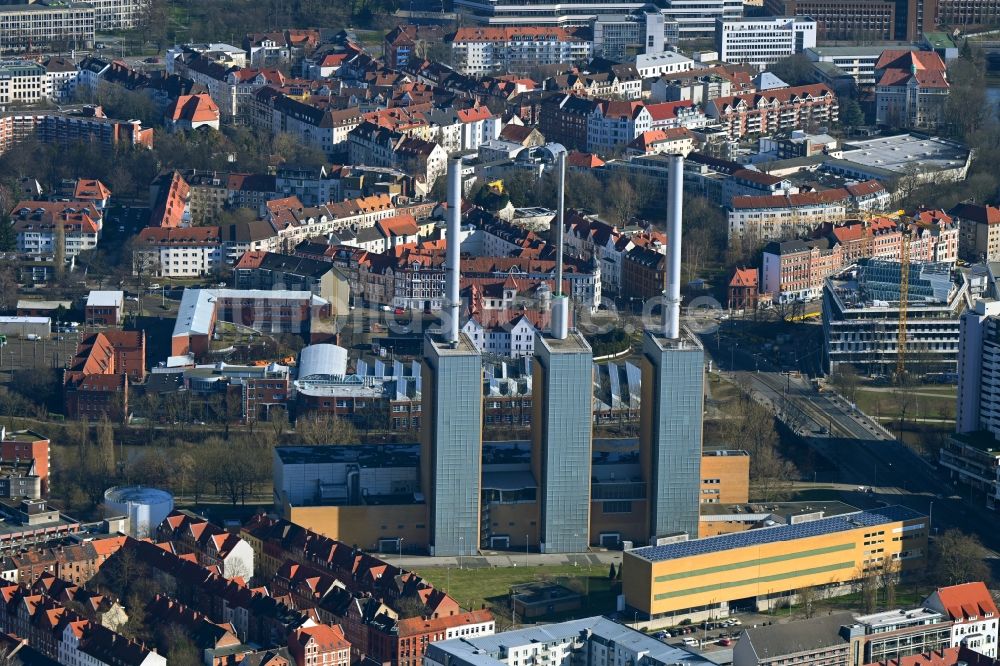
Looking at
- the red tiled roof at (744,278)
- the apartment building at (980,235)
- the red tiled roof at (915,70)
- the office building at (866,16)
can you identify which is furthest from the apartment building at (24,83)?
the apartment building at (980,235)

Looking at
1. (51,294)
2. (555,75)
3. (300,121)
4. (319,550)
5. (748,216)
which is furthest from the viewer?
(555,75)

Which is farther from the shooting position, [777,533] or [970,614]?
[777,533]

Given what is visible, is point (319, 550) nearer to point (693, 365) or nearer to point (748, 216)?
point (693, 365)

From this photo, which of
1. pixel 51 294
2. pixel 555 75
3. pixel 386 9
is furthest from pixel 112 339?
pixel 386 9

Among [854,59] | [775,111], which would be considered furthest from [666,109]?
[854,59]

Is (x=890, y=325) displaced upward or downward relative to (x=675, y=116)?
downward

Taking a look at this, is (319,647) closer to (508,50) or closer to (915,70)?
(915,70)
